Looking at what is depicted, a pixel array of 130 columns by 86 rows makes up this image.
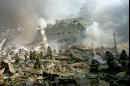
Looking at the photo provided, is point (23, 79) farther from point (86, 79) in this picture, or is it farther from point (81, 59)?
point (81, 59)

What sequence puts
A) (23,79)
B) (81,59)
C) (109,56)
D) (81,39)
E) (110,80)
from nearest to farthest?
(110,80) < (23,79) < (109,56) < (81,59) < (81,39)

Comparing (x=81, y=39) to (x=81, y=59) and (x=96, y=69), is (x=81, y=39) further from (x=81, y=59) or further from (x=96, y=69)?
(x=96, y=69)

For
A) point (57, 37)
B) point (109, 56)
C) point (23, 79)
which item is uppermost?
point (57, 37)

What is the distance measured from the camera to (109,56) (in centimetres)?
2880

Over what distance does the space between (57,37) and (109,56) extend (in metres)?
41.4

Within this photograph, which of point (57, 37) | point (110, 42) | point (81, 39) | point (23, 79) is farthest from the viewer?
point (57, 37)

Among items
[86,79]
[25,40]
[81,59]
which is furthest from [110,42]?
[86,79]

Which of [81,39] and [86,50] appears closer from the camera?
[86,50]

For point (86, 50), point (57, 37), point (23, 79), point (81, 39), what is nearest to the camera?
point (23, 79)

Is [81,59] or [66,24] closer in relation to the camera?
[81,59]

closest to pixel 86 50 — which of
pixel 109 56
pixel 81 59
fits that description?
pixel 81 59

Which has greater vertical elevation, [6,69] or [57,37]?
[57,37]

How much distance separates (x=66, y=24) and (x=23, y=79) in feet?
152

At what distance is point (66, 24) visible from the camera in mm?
70938
